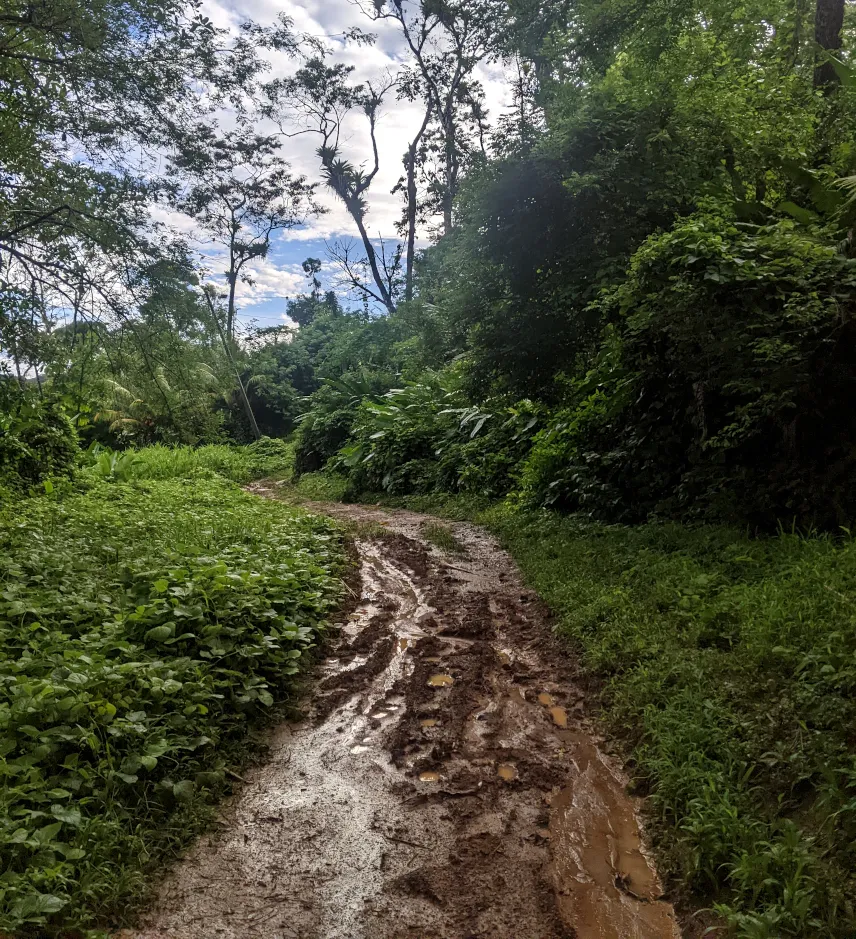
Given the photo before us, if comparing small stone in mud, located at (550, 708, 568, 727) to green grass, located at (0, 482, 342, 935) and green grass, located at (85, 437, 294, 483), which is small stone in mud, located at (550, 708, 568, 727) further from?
green grass, located at (85, 437, 294, 483)

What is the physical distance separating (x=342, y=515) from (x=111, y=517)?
4.31m

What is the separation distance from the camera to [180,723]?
11.6ft

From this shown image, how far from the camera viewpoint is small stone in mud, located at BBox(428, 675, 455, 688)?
4.54m

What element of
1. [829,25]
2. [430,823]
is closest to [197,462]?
[829,25]

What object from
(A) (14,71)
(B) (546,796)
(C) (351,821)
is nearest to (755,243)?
(B) (546,796)

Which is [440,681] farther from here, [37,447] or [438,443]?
[438,443]

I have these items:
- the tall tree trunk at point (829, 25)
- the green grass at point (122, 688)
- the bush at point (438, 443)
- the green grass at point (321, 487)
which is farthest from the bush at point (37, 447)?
the tall tree trunk at point (829, 25)

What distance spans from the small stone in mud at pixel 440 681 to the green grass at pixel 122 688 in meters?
0.98

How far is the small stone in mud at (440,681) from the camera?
4539 mm

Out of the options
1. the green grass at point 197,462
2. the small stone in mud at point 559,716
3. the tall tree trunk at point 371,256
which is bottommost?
the small stone in mud at point 559,716

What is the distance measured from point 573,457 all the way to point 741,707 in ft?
18.7

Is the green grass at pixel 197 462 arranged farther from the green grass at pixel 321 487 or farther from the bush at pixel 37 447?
the green grass at pixel 321 487

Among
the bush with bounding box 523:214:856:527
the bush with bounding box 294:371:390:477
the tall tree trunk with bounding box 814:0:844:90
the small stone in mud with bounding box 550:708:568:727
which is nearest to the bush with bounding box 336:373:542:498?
the bush with bounding box 294:371:390:477

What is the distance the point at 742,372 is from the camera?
571 centimetres
